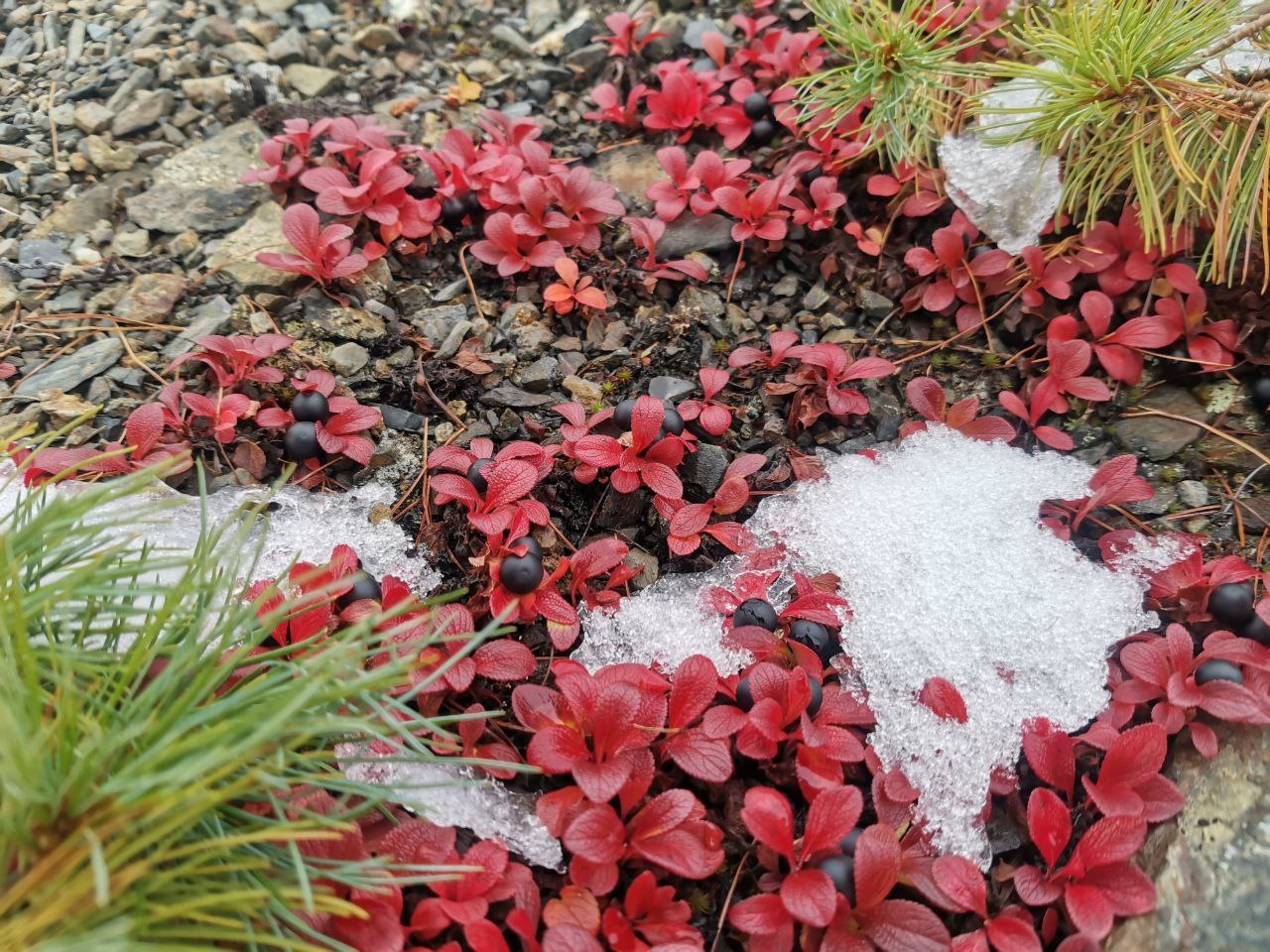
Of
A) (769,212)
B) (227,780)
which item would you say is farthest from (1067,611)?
(227,780)

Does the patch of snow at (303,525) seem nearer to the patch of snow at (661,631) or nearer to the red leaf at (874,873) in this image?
the patch of snow at (661,631)

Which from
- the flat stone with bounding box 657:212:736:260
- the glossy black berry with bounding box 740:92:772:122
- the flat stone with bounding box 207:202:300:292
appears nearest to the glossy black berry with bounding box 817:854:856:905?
the flat stone with bounding box 657:212:736:260

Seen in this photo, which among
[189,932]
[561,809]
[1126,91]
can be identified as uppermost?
[1126,91]

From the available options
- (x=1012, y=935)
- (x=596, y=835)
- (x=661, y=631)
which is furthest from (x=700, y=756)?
(x=1012, y=935)

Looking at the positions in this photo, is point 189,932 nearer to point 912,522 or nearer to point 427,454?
point 427,454

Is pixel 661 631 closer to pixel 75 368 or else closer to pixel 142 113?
pixel 75 368

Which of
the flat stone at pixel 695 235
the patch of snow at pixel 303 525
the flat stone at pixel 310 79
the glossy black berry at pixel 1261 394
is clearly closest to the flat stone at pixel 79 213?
the flat stone at pixel 310 79
